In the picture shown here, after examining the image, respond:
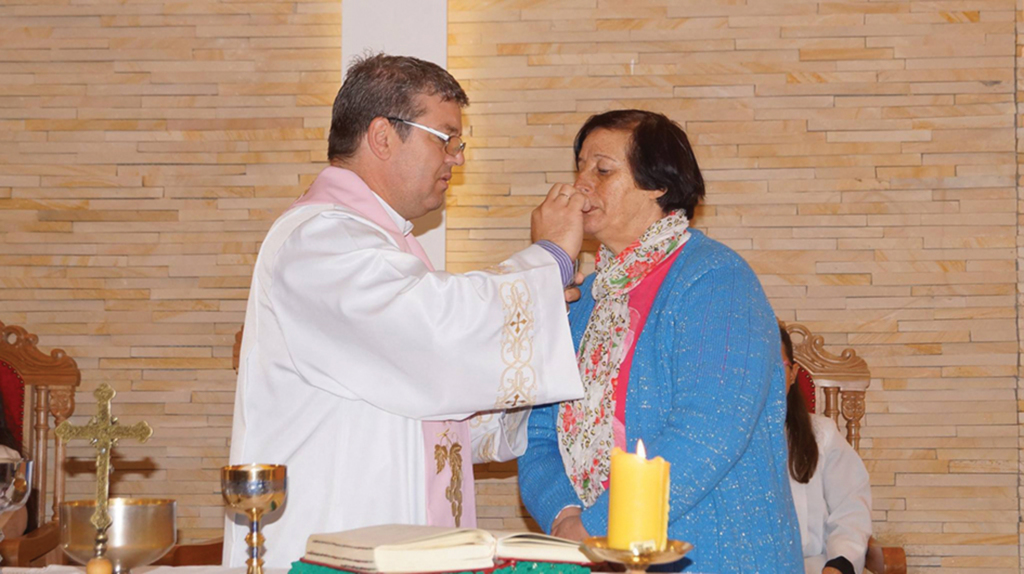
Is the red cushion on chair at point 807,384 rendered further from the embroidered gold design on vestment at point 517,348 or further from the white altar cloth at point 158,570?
the white altar cloth at point 158,570

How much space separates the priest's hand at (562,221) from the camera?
262 cm

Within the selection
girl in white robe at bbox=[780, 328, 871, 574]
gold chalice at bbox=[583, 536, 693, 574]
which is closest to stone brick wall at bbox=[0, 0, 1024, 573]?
girl in white robe at bbox=[780, 328, 871, 574]

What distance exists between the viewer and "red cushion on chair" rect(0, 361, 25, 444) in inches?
173

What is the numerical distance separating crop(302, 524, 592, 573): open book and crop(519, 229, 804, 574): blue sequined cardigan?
82 cm

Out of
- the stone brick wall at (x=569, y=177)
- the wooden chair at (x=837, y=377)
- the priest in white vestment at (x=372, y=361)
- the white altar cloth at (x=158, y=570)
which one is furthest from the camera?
the stone brick wall at (x=569, y=177)

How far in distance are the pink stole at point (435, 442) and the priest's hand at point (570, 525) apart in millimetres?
256

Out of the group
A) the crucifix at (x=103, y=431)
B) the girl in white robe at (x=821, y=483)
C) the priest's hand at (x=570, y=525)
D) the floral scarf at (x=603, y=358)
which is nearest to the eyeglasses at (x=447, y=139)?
the floral scarf at (x=603, y=358)

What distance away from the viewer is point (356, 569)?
1.56m

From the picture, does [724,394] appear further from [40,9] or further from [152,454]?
[40,9]

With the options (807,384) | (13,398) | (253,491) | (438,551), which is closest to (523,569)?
(438,551)

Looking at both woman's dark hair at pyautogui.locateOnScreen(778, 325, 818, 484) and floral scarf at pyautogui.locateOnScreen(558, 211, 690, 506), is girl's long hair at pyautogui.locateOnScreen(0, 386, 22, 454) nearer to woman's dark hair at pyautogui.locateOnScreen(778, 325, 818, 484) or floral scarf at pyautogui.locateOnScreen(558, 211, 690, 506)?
floral scarf at pyautogui.locateOnScreen(558, 211, 690, 506)

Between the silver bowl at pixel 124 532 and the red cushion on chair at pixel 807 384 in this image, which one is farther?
the red cushion on chair at pixel 807 384

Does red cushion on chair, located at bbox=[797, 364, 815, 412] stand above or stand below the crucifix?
below

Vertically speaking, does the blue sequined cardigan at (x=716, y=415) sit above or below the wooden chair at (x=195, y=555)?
above
